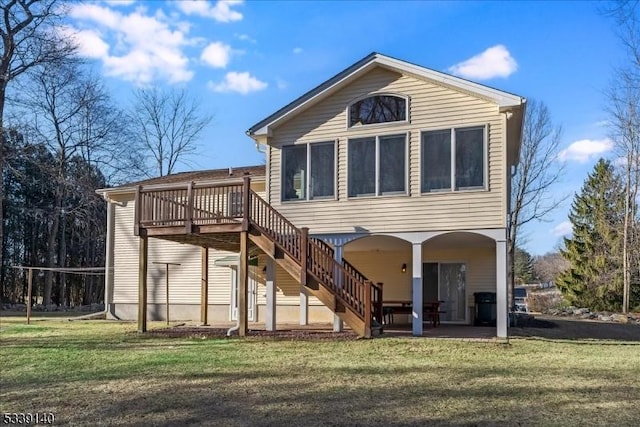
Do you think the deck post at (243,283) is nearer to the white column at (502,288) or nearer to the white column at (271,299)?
the white column at (271,299)

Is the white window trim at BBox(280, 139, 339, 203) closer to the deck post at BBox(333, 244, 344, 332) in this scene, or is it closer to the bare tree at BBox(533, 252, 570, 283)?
the deck post at BBox(333, 244, 344, 332)

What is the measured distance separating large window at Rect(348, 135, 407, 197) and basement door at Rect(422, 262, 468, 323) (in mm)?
3924

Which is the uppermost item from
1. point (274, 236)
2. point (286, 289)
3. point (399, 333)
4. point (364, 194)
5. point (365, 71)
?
point (365, 71)

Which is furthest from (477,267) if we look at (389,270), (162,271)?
(162,271)

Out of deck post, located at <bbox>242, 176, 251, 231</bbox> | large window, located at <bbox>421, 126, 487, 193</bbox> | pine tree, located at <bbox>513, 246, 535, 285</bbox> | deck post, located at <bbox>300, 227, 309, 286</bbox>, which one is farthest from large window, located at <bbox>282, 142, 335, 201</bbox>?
pine tree, located at <bbox>513, 246, 535, 285</bbox>

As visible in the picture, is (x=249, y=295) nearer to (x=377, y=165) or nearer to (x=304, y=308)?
(x=304, y=308)

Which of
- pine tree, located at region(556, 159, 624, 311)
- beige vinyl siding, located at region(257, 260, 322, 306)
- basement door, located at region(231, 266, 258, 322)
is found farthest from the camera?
pine tree, located at region(556, 159, 624, 311)

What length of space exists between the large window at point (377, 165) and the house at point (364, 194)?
0.08 ft

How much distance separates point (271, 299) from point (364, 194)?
329 centimetres

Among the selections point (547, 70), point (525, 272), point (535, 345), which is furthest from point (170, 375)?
point (525, 272)

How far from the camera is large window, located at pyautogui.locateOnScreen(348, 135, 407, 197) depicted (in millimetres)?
12992

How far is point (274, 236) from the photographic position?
12359mm

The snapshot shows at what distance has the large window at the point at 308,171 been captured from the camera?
538 inches

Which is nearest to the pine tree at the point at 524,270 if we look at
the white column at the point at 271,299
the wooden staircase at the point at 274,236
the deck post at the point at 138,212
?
the white column at the point at 271,299
